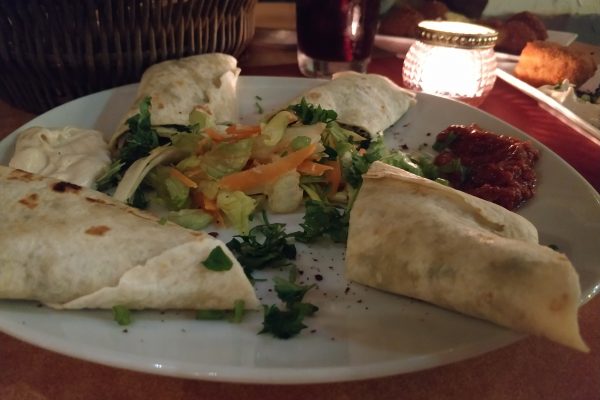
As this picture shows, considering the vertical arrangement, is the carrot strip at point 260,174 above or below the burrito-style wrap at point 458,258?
below

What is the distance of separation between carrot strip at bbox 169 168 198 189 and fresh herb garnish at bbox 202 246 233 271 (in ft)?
1.61

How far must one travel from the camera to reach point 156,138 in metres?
1.86

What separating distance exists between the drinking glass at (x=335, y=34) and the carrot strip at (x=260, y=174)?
111 centimetres

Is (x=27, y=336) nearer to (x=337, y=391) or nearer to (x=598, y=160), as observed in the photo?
(x=337, y=391)

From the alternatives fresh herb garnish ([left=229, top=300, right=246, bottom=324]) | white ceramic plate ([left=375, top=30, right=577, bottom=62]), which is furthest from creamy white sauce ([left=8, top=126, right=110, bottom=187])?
white ceramic plate ([left=375, top=30, right=577, bottom=62])

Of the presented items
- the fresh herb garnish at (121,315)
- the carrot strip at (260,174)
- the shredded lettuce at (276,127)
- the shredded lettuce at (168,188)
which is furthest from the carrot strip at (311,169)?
the fresh herb garnish at (121,315)

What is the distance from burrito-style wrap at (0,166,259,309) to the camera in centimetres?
116

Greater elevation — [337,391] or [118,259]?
[118,259]

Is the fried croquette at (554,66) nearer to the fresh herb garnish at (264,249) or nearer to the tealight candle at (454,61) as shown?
the tealight candle at (454,61)

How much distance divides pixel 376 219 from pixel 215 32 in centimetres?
147

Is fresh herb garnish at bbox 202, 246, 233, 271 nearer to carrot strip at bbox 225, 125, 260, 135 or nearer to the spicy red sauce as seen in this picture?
carrot strip at bbox 225, 125, 260, 135

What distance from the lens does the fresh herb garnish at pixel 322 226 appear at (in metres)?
1.52

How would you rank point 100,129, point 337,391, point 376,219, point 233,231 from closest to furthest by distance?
point 337,391 < point 376,219 < point 233,231 < point 100,129

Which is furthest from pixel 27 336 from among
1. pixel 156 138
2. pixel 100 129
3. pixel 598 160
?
pixel 598 160
